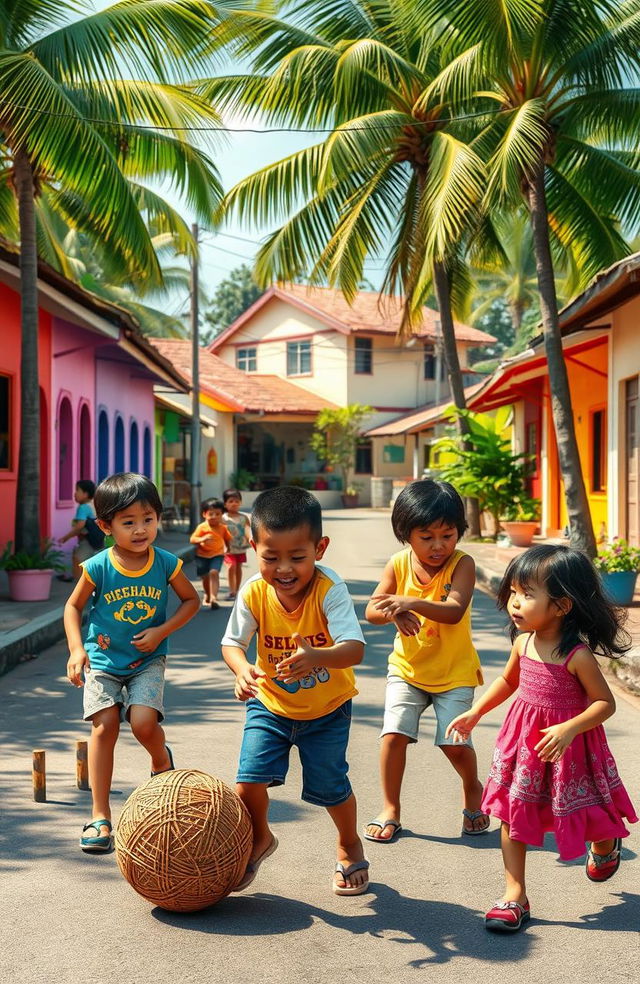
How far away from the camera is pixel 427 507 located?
4.28 metres

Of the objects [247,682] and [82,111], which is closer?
[247,682]

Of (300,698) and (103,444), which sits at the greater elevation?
(103,444)

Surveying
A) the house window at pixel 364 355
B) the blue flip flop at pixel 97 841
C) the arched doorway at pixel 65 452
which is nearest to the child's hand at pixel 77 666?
the blue flip flop at pixel 97 841

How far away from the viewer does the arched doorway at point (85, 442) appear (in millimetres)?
21250

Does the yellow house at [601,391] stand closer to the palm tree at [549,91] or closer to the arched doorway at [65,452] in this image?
the palm tree at [549,91]

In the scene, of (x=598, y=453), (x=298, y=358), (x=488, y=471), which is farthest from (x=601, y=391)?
(x=298, y=358)

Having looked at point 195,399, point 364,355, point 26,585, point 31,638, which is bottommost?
point 31,638

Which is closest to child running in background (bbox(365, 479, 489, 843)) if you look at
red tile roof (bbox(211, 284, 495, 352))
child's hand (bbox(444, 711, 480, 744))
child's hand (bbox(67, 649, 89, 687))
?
child's hand (bbox(444, 711, 480, 744))

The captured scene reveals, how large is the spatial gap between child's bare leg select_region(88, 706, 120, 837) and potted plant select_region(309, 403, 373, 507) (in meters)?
38.6

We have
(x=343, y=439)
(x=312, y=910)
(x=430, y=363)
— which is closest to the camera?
(x=312, y=910)

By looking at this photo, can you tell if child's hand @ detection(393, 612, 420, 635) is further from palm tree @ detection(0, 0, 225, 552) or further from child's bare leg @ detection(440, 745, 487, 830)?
palm tree @ detection(0, 0, 225, 552)

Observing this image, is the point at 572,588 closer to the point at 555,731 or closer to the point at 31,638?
the point at 555,731

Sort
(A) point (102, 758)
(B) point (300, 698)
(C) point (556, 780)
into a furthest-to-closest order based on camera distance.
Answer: (A) point (102, 758) < (B) point (300, 698) < (C) point (556, 780)

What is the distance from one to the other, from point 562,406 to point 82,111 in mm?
6432
